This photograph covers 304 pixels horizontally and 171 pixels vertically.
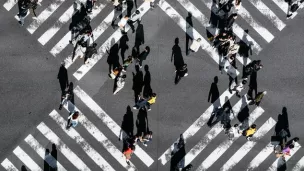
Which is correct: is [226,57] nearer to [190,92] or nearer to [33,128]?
[190,92]

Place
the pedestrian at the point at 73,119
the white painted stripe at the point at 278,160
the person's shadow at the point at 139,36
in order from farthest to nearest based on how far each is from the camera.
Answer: the white painted stripe at the point at 278,160 < the person's shadow at the point at 139,36 < the pedestrian at the point at 73,119

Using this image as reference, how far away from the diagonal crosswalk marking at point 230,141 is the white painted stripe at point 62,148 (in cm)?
723

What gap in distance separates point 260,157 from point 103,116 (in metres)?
9.92

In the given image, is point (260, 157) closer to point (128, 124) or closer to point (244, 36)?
point (244, 36)

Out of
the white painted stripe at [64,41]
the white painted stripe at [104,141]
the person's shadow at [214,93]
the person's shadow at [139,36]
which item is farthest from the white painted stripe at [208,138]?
the white painted stripe at [64,41]

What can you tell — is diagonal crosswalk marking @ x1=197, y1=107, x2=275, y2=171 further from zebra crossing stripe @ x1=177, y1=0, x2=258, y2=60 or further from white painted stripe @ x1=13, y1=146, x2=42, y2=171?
white painted stripe @ x1=13, y1=146, x2=42, y2=171

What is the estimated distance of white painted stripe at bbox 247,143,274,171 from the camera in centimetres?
2022

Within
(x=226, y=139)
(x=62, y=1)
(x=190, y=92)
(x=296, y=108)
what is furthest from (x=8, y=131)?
(x=296, y=108)

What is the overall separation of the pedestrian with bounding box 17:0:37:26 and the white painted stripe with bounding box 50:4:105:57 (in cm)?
223

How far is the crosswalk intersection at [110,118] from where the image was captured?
2016 centimetres

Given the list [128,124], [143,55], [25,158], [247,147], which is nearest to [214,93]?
[247,147]

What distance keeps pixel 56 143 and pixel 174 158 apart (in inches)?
286

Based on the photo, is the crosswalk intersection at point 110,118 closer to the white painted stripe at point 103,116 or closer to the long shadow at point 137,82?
the white painted stripe at point 103,116

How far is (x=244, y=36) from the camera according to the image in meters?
20.2
